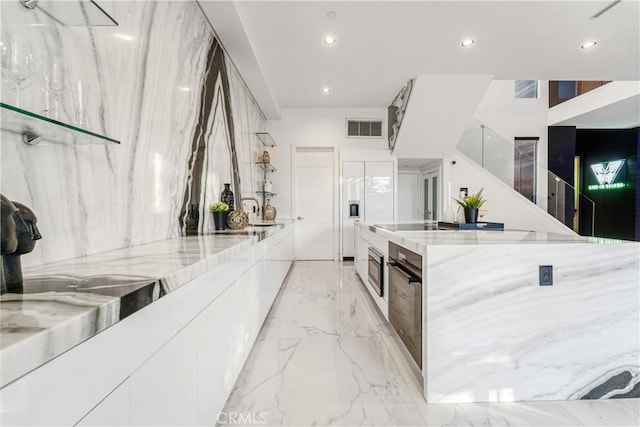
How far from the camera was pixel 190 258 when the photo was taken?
1.16m

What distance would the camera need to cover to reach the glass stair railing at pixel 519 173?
5855 mm

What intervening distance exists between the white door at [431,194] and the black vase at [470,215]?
3615 mm

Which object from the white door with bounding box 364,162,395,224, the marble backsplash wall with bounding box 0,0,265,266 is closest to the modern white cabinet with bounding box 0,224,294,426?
the marble backsplash wall with bounding box 0,0,265,266

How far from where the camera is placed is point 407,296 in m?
1.94

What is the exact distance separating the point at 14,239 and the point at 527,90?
9571 mm

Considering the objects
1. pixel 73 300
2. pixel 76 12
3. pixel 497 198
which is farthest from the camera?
pixel 497 198

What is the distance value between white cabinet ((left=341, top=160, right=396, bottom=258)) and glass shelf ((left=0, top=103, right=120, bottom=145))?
16.2ft

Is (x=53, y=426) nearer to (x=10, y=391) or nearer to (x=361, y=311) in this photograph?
(x=10, y=391)

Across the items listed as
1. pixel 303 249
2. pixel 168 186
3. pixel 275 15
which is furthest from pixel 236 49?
pixel 303 249

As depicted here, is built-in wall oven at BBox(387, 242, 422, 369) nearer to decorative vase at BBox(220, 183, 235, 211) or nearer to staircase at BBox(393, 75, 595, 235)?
decorative vase at BBox(220, 183, 235, 211)

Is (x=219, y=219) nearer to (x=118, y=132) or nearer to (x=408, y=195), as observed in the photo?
(x=118, y=132)

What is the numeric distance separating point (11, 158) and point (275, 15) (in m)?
2.89

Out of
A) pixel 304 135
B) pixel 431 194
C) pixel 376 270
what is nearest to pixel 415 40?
pixel 376 270

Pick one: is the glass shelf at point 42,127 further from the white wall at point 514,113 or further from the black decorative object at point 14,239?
the white wall at point 514,113
